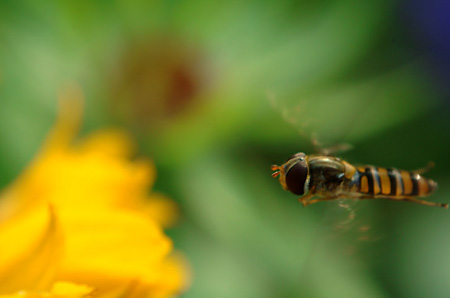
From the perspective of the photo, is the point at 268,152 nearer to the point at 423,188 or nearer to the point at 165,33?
the point at 165,33

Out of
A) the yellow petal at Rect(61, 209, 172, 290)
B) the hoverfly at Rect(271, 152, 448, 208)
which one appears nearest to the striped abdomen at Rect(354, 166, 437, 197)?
the hoverfly at Rect(271, 152, 448, 208)

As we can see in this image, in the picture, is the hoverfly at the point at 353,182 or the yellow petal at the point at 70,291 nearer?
the yellow petal at the point at 70,291

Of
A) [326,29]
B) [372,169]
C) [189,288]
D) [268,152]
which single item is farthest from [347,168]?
[326,29]

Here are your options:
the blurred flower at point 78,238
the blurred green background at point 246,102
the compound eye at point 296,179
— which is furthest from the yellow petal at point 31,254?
the blurred green background at point 246,102

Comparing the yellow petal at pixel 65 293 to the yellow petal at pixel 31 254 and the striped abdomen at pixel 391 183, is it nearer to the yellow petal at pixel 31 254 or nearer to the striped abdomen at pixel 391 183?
the yellow petal at pixel 31 254

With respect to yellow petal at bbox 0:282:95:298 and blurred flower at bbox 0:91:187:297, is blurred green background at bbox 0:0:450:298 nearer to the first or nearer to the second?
blurred flower at bbox 0:91:187:297

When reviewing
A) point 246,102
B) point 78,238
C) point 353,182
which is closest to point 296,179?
point 353,182

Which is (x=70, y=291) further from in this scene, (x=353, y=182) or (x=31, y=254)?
(x=353, y=182)
